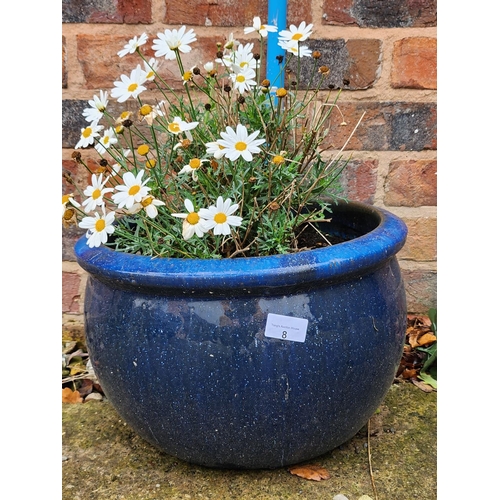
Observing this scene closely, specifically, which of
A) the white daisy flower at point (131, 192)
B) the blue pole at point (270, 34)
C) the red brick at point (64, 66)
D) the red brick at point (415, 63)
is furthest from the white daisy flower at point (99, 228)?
the red brick at point (415, 63)

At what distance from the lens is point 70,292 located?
6.47ft

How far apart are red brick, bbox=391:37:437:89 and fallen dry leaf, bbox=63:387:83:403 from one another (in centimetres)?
130

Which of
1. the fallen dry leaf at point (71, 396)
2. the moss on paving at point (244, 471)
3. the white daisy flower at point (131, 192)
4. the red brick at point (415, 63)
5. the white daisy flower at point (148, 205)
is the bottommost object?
the moss on paving at point (244, 471)

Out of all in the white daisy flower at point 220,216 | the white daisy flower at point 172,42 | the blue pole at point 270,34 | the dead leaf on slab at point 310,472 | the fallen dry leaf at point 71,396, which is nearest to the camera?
the white daisy flower at point 220,216

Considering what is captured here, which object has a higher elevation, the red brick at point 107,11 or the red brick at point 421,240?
the red brick at point 107,11

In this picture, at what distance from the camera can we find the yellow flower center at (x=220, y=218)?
1076mm

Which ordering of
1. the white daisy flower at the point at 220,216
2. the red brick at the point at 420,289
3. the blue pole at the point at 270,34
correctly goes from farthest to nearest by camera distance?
the red brick at the point at 420,289 < the blue pole at the point at 270,34 < the white daisy flower at the point at 220,216

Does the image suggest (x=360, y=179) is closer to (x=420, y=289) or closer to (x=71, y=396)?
(x=420, y=289)

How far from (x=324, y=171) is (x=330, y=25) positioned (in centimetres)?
61

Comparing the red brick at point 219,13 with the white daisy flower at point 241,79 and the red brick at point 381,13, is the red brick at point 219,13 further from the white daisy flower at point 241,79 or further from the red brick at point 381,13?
the white daisy flower at point 241,79

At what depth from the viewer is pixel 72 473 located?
1.37 m

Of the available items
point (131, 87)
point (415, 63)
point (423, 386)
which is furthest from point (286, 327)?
point (415, 63)

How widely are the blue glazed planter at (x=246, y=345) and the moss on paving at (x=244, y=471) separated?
0.23 feet

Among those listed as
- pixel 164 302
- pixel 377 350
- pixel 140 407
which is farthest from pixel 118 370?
pixel 377 350
